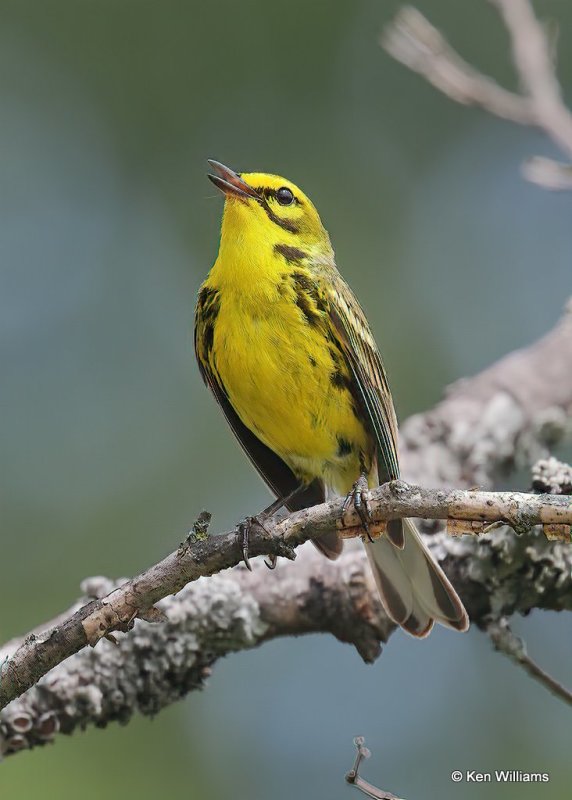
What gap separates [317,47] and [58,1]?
6.84ft

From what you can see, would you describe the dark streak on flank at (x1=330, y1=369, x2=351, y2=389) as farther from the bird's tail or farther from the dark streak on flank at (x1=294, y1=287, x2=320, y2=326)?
the bird's tail

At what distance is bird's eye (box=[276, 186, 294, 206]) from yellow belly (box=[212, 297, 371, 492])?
72 cm

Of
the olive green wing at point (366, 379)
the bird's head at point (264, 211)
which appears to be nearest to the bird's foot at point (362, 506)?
the olive green wing at point (366, 379)

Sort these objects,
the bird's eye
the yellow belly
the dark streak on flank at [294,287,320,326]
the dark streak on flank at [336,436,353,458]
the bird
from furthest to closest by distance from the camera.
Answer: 1. the bird's eye
2. the dark streak on flank at [336,436,353,458]
3. the dark streak on flank at [294,287,320,326]
4. the yellow belly
5. the bird

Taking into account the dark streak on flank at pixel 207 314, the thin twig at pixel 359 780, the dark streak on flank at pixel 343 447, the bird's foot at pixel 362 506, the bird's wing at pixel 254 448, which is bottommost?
the thin twig at pixel 359 780

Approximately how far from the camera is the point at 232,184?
189 inches

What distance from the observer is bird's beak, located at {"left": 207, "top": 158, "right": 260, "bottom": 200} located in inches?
188

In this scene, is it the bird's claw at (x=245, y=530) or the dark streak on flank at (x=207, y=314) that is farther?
the dark streak on flank at (x=207, y=314)

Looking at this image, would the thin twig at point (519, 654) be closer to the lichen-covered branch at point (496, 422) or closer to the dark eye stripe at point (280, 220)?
A: the lichen-covered branch at point (496, 422)

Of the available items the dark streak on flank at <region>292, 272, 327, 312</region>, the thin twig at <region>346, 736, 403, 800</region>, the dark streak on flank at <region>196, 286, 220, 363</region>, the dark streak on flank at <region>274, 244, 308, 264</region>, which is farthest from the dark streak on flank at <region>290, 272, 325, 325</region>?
the thin twig at <region>346, 736, 403, 800</region>

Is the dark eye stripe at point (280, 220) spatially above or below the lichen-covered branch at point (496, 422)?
above

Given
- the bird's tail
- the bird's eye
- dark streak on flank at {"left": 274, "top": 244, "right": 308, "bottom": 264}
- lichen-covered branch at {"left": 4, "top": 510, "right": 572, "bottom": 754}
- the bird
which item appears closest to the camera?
lichen-covered branch at {"left": 4, "top": 510, "right": 572, "bottom": 754}

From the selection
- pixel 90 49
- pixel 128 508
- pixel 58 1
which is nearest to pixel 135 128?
pixel 90 49

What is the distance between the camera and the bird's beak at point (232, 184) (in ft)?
15.6
